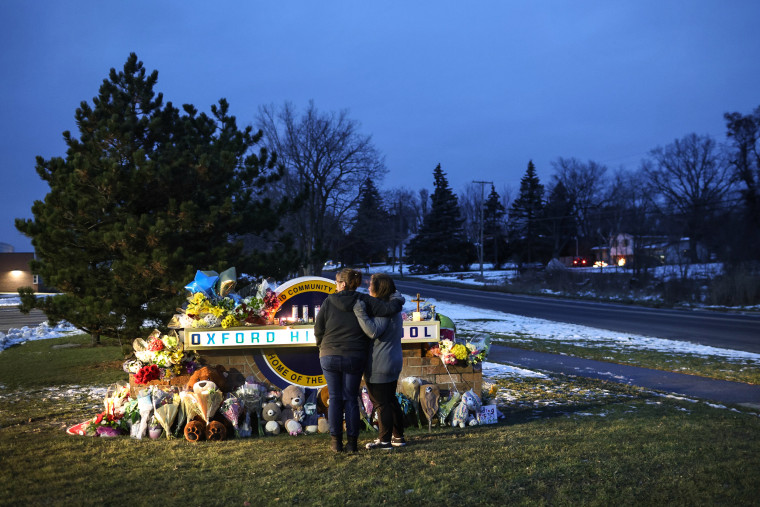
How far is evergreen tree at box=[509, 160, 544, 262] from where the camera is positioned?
73562 mm

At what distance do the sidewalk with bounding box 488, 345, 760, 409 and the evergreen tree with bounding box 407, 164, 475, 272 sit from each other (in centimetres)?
5554

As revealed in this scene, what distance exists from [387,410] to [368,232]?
44.8 m

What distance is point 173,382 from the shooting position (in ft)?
22.3

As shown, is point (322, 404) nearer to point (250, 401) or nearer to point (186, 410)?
point (250, 401)

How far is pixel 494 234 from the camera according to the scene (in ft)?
253

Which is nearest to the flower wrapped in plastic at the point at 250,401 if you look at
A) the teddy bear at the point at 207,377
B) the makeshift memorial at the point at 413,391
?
the teddy bear at the point at 207,377

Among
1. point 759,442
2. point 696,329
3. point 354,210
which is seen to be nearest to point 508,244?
point 354,210

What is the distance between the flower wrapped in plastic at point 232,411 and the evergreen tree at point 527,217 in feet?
221

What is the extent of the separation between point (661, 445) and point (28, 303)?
10.9 metres

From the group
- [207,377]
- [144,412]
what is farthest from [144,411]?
[207,377]

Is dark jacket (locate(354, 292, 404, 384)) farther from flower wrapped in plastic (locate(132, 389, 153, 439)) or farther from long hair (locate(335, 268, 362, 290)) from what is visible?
flower wrapped in plastic (locate(132, 389, 153, 439))

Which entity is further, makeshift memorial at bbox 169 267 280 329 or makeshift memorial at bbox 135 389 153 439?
makeshift memorial at bbox 169 267 280 329

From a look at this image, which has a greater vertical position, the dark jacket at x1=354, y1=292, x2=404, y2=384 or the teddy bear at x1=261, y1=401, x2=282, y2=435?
the dark jacket at x1=354, y1=292, x2=404, y2=384

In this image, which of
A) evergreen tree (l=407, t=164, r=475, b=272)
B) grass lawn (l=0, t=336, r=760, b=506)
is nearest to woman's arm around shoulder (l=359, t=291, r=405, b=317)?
grass lawn (l=0, t=336, r=760, b=506)
